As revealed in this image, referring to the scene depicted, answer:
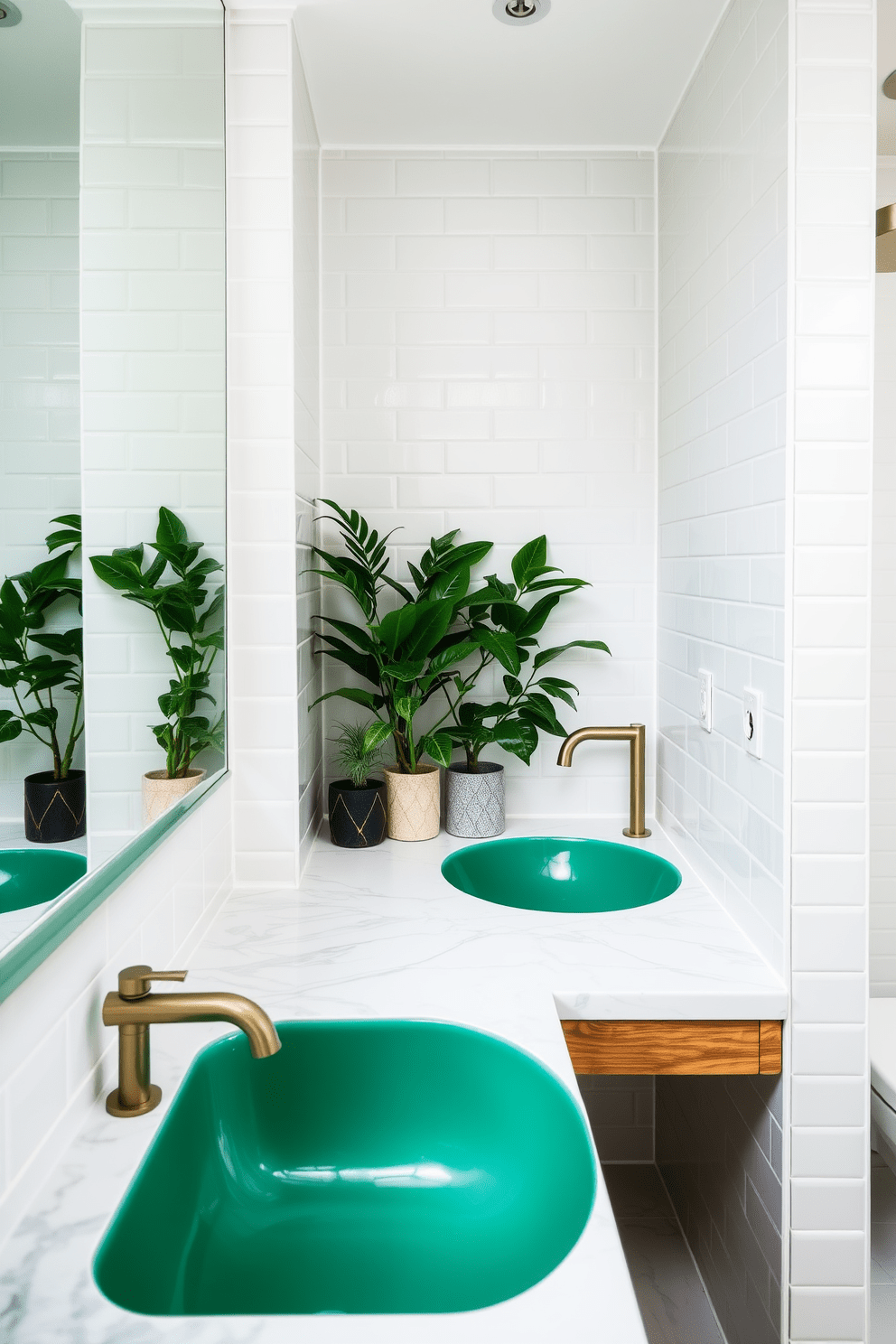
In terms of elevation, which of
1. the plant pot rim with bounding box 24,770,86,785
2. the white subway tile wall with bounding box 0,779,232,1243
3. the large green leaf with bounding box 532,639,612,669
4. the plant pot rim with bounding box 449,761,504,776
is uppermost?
the large green leaf with bounding box 532,639,612,669

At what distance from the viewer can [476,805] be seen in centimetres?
196

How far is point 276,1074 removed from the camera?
3.78 ft

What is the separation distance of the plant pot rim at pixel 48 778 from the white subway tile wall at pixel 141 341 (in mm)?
30

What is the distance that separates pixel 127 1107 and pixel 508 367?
1.68m

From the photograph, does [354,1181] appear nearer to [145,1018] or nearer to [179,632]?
[145,1018]

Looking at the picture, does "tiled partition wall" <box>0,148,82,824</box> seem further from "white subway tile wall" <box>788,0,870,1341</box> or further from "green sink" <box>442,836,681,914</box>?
"green sink" <box>442,836,681,914</box>

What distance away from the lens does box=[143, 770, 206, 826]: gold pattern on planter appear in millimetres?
1135

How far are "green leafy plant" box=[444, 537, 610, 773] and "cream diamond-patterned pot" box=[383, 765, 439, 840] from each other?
11 centimetres

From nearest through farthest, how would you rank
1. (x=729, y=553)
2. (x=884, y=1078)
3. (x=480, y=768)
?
(x=884, y=1078), (x=729, y=553), (x=480, y=768)

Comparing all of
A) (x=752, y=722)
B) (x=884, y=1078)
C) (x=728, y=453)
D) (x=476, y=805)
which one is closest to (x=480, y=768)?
(x=476, y=805)

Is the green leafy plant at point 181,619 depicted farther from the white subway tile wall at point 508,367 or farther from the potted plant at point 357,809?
the white subway tile wall at point 508,367

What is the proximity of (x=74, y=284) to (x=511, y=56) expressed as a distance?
1.32 metres

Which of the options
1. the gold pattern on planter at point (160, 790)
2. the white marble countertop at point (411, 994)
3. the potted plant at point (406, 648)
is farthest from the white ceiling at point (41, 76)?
the potted plant at point (406, 648)

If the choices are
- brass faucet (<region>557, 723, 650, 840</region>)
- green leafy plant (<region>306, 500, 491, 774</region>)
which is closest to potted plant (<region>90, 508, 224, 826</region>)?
green leafy plant (<region>306, 500, 491, 774</region>)
